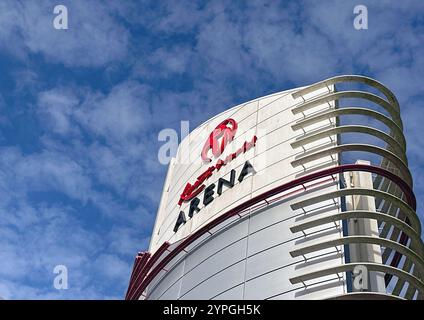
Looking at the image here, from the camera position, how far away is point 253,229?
78.7ft

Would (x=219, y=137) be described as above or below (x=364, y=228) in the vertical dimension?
above

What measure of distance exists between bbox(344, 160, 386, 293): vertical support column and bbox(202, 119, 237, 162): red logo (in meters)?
8.45

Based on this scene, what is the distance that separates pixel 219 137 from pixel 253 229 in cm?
857

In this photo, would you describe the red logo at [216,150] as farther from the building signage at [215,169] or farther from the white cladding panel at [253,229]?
the white cladding panel at [253,229]

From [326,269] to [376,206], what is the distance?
5.98 meters

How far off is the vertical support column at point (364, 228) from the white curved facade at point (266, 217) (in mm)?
34

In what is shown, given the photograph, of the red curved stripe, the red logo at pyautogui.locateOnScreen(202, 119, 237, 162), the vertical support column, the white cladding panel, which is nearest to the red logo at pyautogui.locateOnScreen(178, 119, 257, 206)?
the red logo at pyautogui.locateOnScreen(202, 119, 237, 162)

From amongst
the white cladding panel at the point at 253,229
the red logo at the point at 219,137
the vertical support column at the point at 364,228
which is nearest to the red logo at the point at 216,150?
the red logo at the point at 219,137

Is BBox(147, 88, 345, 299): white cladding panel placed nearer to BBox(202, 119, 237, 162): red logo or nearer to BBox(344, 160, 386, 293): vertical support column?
BBox(202, 119, 237, 162): red logo

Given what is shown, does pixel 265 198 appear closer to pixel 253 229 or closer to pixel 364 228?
pixel 253 229

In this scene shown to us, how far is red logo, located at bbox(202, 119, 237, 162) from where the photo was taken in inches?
1203

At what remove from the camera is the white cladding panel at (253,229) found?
2106 cm

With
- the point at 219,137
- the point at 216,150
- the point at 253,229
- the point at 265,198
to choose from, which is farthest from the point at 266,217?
the point at 219,137
